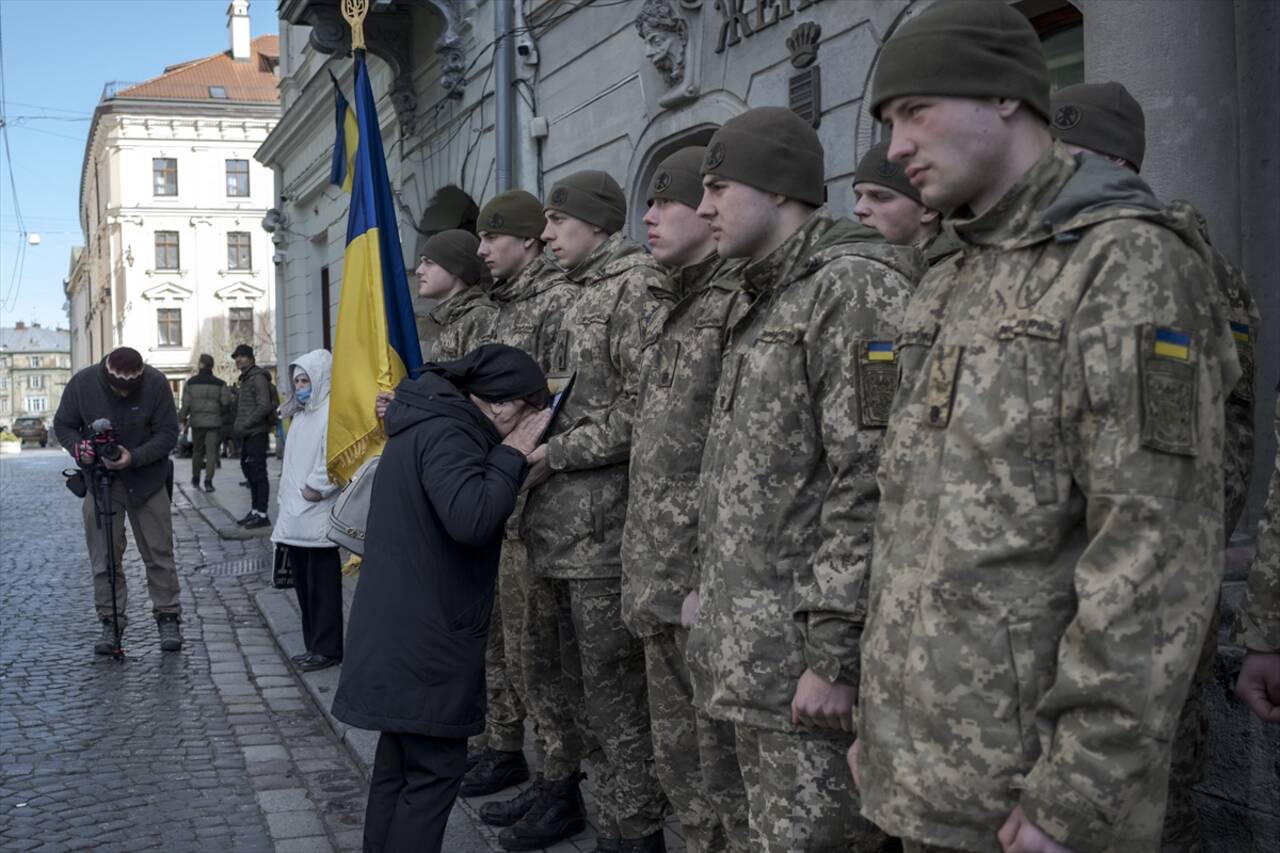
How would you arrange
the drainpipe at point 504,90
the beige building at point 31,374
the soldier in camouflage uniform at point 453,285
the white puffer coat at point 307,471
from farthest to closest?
the beige building at point 31,374 < the drainpipe at point 504,90 < the white puffer coat at point 307,471 < the soldier in camouflage uniform at point 453,285

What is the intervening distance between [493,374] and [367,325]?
9.78 feet

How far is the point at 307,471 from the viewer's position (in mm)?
7074

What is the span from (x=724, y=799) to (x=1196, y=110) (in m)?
2.66

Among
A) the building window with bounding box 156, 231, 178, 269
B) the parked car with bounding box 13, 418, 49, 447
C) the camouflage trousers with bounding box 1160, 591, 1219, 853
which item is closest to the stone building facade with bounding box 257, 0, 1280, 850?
the camouflage trousers with bounding box 1160, 591, 1219, 853

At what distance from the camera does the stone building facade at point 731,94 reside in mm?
4258

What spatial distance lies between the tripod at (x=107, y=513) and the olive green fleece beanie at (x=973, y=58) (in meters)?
6.79

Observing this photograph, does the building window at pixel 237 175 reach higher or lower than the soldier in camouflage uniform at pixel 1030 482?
higher

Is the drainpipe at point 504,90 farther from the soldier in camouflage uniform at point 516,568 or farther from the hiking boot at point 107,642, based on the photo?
the soldier in camouflage uniform at point 516,568

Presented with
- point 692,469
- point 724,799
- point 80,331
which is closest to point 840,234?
point 692,469

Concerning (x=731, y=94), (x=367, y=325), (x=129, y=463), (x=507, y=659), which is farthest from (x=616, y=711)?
(x=129, y=463)

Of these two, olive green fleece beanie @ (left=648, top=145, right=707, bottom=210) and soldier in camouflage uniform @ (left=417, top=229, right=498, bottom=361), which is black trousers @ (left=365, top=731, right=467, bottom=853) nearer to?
olive green fleece beanie @ (left=648, top=145, right=707, bottom=210)

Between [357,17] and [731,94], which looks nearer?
[731,94]

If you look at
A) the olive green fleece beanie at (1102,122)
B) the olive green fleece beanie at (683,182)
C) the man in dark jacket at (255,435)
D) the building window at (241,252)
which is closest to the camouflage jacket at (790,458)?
the olive green fleece beanie at (1102,122)

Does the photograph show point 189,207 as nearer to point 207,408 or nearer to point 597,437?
point 207,408
